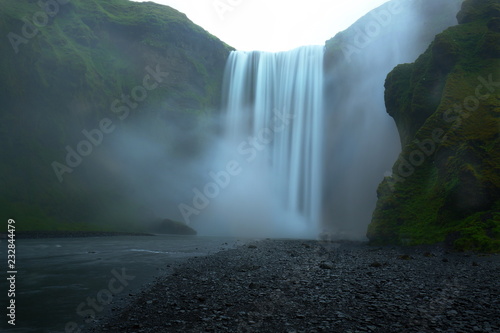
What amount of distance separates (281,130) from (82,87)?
40.4 meters

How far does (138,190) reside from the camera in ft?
200

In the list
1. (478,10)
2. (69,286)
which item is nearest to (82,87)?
(69,286)

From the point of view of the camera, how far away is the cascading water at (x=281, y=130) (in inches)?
2269

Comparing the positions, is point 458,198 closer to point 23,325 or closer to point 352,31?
point 23,325

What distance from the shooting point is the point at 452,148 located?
2328cm

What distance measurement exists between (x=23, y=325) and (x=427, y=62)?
38.1m

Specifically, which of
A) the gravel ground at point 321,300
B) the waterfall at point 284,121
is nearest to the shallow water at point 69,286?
the gravel ground at point 321,300

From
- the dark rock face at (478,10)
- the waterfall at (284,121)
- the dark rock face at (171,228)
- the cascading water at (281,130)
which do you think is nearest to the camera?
the dark rock face at (478,10)

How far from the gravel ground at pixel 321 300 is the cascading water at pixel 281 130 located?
1522 inches

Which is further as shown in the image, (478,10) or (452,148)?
(478,10)

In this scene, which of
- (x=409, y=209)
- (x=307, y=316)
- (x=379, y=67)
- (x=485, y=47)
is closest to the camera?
(x=307, y=316)

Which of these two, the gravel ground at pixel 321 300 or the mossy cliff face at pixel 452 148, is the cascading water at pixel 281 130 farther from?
the gravel ground at pixel 321 300

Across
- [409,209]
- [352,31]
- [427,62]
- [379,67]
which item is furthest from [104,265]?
[352,31]

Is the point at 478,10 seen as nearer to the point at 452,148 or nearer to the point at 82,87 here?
the point at 452,148
